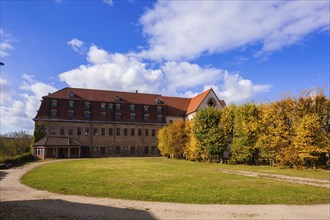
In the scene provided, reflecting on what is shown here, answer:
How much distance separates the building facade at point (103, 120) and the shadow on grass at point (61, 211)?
154ft

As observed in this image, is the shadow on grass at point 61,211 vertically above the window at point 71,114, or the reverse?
the window at point 71,114

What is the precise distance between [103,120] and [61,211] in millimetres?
56017

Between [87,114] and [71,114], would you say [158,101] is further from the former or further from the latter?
[71,114]

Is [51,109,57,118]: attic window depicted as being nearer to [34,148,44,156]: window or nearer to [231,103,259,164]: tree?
[34,148,44,156]: window

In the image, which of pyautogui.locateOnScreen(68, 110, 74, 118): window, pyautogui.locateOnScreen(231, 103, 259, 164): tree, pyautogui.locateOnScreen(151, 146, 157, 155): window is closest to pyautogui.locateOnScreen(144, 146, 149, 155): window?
pyautogui.locateOnScreen(151, 146, 157, 155): window

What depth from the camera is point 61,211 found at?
11.6m

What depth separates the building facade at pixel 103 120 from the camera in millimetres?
61688

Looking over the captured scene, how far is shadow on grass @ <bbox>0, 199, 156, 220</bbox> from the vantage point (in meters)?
10.8

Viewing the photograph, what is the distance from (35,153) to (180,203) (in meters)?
49.5

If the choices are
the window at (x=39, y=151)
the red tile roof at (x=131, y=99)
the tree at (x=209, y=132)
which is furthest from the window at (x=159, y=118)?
the window at (x=39, y=151)

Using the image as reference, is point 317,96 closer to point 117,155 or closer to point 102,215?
point 102,215

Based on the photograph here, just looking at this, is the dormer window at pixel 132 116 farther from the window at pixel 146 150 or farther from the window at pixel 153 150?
the window at pixel 153 150

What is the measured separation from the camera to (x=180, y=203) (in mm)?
13555

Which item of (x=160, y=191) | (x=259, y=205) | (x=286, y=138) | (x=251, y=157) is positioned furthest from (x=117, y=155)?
(x=259, y=205)
